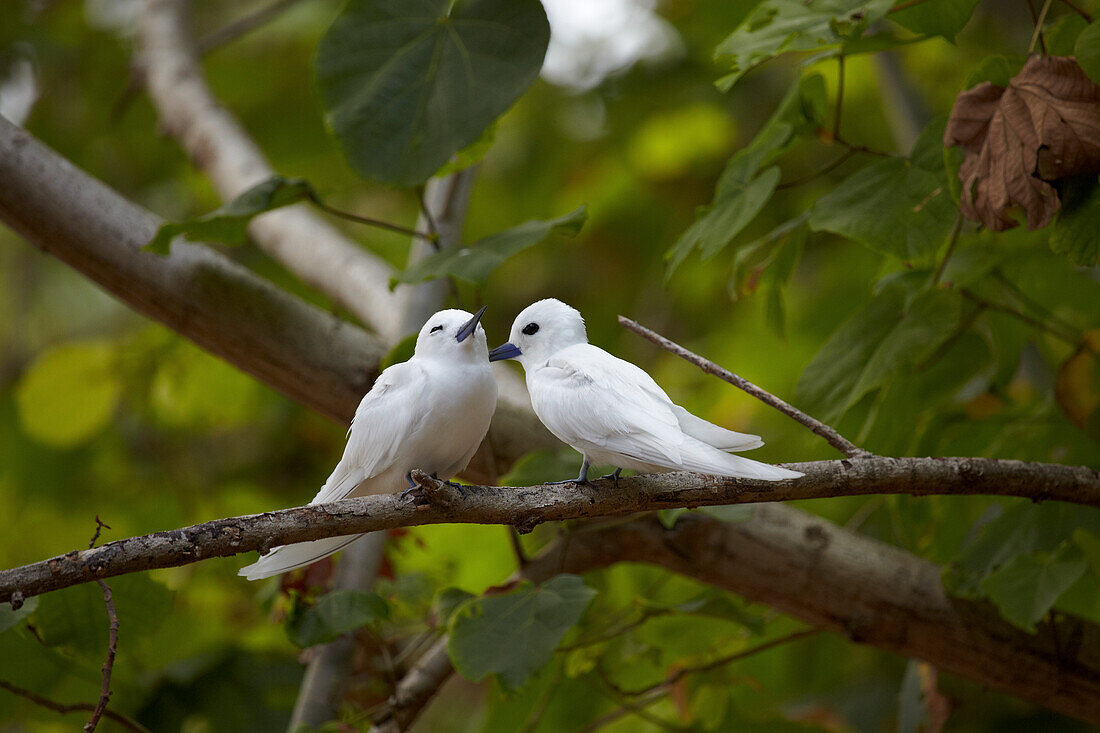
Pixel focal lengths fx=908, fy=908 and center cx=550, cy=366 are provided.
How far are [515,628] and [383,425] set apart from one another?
1.82ft

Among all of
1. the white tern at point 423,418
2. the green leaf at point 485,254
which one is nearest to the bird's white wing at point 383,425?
the white tern at point 423,418

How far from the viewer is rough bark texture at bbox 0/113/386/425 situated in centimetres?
203

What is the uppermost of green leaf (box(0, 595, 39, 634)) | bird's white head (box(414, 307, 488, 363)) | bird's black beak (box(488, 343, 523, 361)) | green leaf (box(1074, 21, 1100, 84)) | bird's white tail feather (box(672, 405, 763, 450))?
green leaf (box(0, 595, 39, 634))

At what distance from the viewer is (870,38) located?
1729mm

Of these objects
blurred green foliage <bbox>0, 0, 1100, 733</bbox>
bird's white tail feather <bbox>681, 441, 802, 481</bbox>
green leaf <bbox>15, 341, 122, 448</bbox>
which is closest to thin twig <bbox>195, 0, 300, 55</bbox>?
blurred green foliage <bbox>0, 0, 1100, 733</bbox>

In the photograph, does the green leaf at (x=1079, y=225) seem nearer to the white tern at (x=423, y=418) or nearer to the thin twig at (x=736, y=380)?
the thin twig at (x=736, y=380)

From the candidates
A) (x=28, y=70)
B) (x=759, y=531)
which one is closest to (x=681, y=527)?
(x=759, y=531)

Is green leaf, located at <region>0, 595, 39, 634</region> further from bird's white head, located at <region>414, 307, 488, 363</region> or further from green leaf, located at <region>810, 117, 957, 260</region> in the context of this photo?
green leaf, located at <region>810, 117, 957, 260</region>

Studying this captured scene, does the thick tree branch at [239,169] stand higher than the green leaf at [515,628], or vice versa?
the thick tree branch at [239,169]

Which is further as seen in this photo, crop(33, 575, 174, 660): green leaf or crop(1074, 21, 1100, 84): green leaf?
crop(33, 575, 174, 660): green leaf

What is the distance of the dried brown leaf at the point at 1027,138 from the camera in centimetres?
137

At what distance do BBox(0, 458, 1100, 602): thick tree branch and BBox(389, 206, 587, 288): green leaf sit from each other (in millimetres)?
485

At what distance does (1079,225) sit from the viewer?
55.3 inches

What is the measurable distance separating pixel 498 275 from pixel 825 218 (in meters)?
2.98
